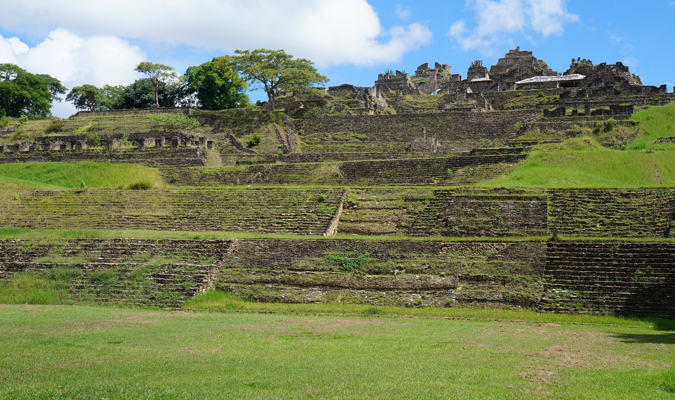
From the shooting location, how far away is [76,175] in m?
35.1

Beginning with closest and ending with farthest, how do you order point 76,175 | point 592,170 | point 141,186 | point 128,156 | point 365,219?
point 365,219 < point 592,170 < point 141,186 < point 76,175 < point 128,156

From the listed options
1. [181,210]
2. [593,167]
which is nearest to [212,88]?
[181,210]

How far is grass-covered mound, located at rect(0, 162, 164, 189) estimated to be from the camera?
33062 millimetres

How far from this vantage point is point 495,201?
75.6 ft

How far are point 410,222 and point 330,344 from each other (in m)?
12.5

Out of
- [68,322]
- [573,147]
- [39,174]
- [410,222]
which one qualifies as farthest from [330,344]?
[39,174]

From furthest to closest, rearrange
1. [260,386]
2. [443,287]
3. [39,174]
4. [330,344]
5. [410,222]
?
[39,174], [410,222], [443,287], [330,344], [260,386]

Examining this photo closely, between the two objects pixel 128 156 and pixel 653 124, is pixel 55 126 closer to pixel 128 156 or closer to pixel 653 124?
pixel 128 156

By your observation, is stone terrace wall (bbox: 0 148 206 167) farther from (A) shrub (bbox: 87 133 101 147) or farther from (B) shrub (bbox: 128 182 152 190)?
(B) shrub (bbox: 128 182 152 190)

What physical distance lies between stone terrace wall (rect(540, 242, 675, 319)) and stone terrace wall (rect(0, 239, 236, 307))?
10.1 meters

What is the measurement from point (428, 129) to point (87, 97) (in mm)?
36555

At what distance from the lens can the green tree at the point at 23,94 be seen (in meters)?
57.9

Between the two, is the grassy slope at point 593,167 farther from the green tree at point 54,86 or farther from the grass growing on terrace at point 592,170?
the green tree at point 54,86

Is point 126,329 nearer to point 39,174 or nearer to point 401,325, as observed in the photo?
point 401,325
